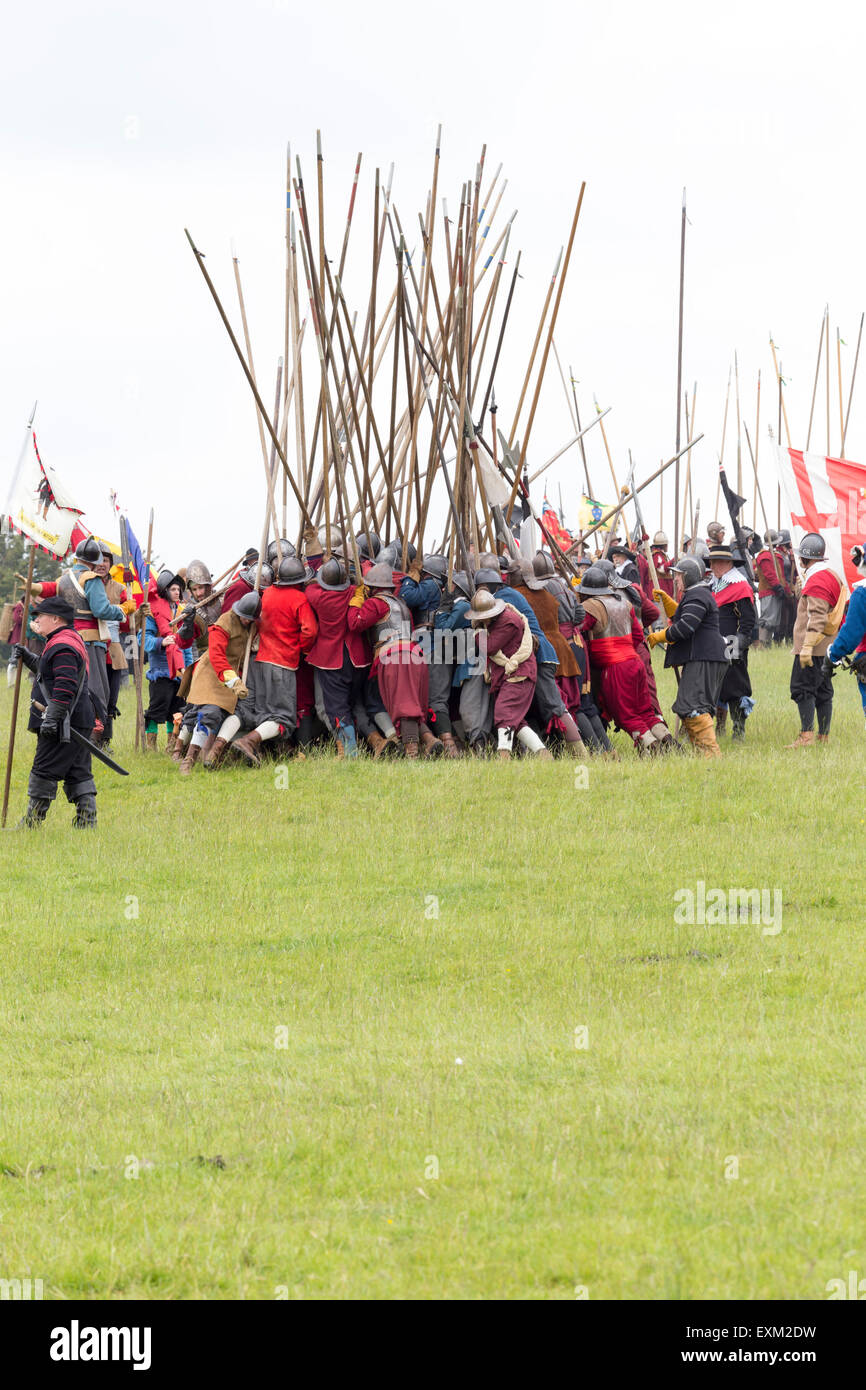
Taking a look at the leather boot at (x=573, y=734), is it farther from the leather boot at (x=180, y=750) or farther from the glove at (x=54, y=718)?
the glove at (x=54, y=718)

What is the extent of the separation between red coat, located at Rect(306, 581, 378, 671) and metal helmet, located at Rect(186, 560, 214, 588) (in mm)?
1540

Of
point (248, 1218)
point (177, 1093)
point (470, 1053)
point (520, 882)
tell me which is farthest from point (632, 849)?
point (248, 1218)

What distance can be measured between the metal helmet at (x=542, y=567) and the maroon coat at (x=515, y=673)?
0.93 m

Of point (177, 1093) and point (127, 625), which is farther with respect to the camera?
point (127, 625)

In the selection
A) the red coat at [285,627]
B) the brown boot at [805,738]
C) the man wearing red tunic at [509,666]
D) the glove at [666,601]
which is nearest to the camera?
the man wearing red tunic at [509,666]

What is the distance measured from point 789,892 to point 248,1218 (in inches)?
219

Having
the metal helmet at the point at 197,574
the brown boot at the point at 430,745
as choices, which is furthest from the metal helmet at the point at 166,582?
the brown boot at the point at 430,745

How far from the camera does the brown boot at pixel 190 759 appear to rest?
591 inches

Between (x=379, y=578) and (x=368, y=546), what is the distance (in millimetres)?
808

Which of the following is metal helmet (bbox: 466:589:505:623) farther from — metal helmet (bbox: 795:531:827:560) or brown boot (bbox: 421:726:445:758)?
metal helmet (bbox: 795:531:827:560)

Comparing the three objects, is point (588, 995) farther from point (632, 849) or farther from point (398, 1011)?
point (632, 849)

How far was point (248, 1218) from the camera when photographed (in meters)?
5.03
